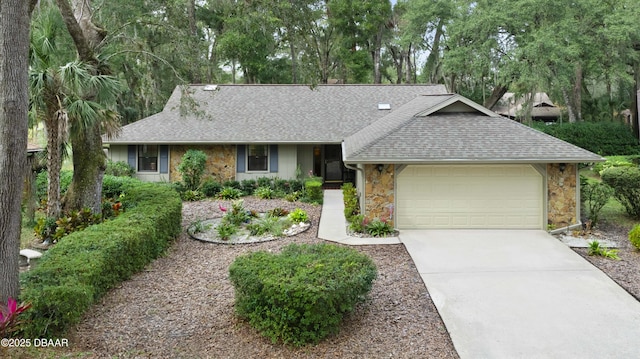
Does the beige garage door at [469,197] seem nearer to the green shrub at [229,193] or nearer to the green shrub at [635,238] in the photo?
the green shrub at [635,238]

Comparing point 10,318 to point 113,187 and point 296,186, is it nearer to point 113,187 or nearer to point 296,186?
point 113,187

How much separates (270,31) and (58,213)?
245 inches

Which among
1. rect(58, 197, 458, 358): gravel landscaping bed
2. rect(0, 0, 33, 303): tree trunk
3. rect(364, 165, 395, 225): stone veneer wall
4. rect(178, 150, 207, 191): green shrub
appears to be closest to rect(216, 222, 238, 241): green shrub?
rect(58, 197, 458, 358): gravel landscaping bed

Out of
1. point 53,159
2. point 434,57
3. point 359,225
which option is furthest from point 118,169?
point 434,57

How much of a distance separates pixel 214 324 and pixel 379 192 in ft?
18.8

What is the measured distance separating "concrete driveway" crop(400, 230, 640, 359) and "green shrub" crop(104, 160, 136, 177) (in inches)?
449

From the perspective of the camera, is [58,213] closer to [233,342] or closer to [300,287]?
[233,342]

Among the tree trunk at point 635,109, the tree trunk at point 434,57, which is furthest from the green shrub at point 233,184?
the tree trunk at point 635,109

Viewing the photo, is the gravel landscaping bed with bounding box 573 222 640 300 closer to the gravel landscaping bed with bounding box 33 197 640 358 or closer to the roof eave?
the gravel landscaping bed with bounding box 33 197 640 358

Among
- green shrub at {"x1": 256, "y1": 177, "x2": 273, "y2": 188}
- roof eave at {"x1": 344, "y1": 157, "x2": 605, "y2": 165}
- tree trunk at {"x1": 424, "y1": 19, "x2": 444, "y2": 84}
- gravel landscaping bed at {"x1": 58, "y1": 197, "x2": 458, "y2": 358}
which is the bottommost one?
gravel landscaping bed at {"x1": 58, "y1": 197, "x2": 458, "y2": 358}

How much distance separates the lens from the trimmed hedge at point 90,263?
4.30 metres

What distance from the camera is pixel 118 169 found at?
15141 millimetres

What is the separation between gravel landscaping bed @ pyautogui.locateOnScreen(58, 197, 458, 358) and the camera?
174 inches

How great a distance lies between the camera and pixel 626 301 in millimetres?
5742
